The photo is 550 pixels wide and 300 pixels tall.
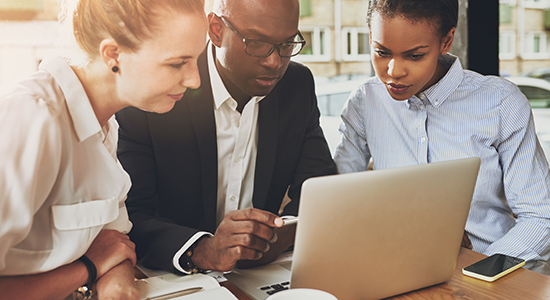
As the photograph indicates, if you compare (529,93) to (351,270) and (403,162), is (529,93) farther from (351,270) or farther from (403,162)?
(351,270)


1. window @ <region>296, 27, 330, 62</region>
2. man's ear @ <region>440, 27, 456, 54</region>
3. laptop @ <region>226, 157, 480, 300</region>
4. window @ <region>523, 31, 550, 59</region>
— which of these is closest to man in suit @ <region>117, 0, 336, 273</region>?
laptop @ <region>226, 157, 480, 300</region>

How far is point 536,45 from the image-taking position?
4.46 meters

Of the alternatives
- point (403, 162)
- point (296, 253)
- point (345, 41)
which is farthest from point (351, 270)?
point (345, 41)

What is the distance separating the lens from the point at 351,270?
84cm

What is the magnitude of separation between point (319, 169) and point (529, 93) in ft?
11.3

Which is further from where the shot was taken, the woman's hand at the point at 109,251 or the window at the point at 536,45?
the window at the point at 536,45

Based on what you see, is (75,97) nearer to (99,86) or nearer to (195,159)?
(99,86)

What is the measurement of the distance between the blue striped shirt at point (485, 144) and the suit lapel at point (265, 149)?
0.42 meters

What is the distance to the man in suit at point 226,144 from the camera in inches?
45.3

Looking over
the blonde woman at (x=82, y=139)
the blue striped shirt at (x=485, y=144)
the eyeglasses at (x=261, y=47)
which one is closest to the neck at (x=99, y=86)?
the blonde woman at (x=82, y=139)

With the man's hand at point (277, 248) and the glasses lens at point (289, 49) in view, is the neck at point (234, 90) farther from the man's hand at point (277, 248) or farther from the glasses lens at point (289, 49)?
the man's hand at point (277, 248)

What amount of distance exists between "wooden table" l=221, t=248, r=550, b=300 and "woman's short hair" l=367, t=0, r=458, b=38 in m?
0.80

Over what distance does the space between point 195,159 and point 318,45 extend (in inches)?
205

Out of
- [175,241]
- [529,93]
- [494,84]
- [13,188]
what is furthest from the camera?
[529,93]
